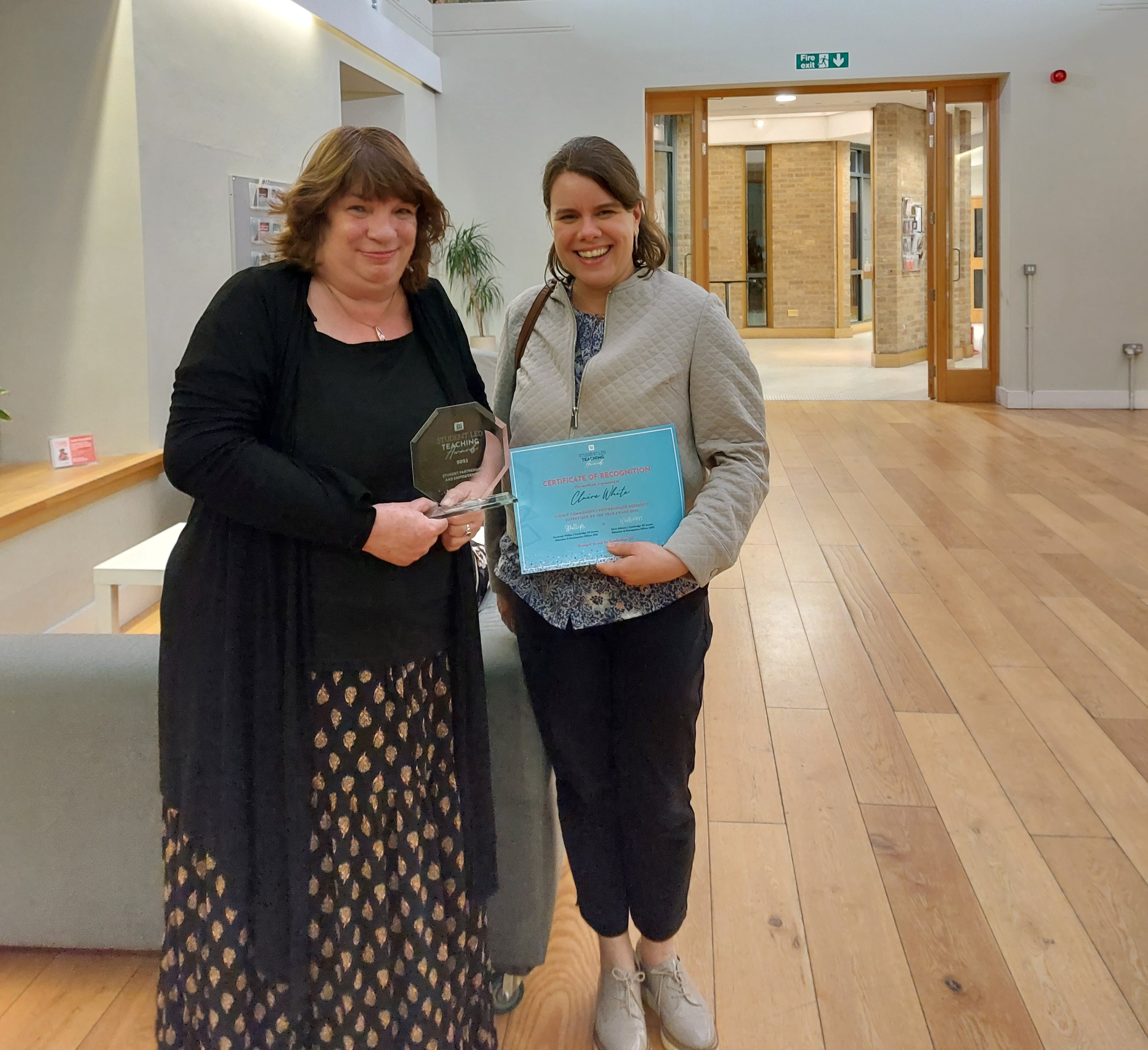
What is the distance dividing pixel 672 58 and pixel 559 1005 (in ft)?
29.5

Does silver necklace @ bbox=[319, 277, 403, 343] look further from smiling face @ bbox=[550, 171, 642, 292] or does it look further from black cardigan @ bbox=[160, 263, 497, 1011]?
smiling face @ bbox=[550, 171, 642, 292]

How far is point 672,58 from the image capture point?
9.56 m

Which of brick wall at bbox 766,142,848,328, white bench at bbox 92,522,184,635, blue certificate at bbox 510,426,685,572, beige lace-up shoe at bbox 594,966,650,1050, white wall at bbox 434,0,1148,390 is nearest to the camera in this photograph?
blue certificate at bbox 510,426,685,572

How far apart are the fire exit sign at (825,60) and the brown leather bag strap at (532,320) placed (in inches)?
337

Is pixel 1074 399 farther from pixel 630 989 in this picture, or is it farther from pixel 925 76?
pixel 630 989

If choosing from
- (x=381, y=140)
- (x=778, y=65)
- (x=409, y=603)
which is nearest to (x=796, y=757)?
(x=409, y=603)

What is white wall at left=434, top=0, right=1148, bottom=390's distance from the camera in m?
9.28

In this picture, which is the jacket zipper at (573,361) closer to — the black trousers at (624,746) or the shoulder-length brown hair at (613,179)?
the shoulder-length brown hair at (613,179)

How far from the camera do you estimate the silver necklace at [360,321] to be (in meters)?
1.54

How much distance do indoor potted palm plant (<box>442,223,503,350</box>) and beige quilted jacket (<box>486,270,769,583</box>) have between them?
7900mm

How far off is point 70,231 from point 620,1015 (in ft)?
14.1

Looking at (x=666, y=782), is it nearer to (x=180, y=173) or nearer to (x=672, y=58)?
(x=180, y=173)

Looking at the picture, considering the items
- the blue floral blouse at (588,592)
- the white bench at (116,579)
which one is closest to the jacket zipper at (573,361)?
the blue floral blouse at (588,592)

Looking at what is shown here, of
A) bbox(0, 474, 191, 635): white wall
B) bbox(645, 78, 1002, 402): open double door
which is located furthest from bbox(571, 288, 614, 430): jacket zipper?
bbox(645, 78, 1002, 402): open double door
